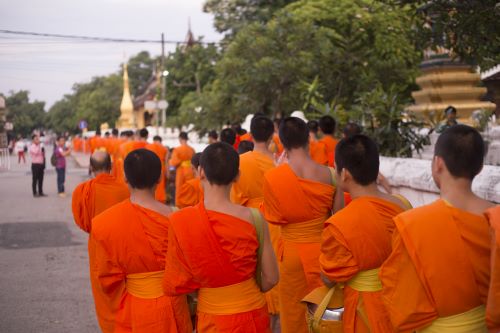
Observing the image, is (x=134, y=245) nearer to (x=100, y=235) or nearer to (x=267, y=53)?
(x=100, y=235)

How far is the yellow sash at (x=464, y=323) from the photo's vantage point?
3.22 metres

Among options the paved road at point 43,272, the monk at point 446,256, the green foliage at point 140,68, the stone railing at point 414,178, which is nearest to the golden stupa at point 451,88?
the stone railing at point 414,178

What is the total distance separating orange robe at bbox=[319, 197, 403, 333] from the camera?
12.7 ft

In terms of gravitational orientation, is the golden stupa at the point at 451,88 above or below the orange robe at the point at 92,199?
above

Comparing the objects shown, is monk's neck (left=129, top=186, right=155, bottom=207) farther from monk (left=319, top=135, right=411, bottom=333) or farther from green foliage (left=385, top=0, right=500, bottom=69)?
green foliage (left=385, top=0, right=500, bottom=69)

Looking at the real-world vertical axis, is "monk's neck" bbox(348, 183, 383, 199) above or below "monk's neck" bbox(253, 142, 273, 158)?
below

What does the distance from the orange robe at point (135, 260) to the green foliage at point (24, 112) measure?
121 m

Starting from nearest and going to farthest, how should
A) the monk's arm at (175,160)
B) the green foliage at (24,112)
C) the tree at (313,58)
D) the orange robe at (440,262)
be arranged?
the orange robe at (440,262) → the monk's arm at (175,160) → the tree at (313,58) → the green foliage at (24,112)

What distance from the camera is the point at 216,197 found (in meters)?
3.99

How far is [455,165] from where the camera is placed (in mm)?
3312

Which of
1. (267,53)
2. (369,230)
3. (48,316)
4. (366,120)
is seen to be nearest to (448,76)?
(366,120)

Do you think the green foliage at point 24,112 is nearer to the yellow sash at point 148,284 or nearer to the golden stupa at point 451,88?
the golden stupa at point 451,88

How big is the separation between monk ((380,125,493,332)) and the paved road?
4.28 m

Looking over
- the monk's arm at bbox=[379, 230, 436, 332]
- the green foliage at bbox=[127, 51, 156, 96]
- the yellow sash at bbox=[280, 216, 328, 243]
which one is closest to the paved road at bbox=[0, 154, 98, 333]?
the yellow sash at bbox=[280, 216, 328, 243]
